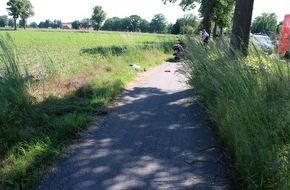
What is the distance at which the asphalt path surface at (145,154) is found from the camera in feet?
13.3

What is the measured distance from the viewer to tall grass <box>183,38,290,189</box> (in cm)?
333

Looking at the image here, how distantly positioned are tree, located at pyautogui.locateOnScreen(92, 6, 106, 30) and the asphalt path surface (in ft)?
414

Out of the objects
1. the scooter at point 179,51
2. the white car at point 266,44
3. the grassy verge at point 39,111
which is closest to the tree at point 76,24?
the scooter at point 179,51

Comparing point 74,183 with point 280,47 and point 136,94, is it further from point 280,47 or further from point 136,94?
point 136,94

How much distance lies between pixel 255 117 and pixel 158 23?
5145 inches

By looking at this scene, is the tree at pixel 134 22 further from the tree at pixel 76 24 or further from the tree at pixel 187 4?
the tree at pixel 187 4

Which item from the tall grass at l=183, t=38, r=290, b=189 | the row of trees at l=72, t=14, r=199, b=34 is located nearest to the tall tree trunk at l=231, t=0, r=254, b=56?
the tall grass at l=183, t=38, r=290, b=189

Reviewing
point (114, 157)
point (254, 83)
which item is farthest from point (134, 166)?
point (254, 83)

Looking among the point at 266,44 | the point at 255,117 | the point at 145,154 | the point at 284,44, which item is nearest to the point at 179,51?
the point at 266,44

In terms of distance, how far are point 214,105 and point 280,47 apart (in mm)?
1558

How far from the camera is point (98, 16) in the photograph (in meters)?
130

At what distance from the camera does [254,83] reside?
15.4 ft

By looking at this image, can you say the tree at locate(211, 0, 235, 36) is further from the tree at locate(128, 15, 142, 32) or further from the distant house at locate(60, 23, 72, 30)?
the distant house at locate(60, 23, 72, 30)

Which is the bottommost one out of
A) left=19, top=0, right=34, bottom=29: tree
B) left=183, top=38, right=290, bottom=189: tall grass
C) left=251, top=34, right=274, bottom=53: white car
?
left=183, top=38, right=290, bottom=189: tall grass
